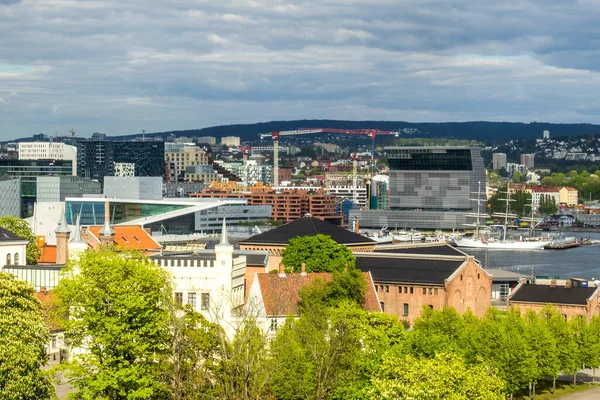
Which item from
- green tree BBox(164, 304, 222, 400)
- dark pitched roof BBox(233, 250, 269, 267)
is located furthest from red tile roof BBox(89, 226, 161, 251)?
green tree BBox(164, 304, 222, 400)

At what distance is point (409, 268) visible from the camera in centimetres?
6606

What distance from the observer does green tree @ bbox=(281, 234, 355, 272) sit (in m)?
62.4

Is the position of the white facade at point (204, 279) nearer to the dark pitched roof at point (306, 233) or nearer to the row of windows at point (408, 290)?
the row of windows at point (408, 290)

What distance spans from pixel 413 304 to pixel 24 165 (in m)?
134

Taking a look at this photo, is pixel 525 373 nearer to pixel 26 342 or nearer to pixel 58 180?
pixel 26 342

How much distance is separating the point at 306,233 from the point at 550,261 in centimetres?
7394

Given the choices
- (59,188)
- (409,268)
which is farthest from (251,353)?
(59,188)

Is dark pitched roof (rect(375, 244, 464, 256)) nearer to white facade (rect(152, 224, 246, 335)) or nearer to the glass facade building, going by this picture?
white facade (rect(152, 224, 246, 335))

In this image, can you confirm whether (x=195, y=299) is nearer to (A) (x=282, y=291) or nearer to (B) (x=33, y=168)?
(A) (x=282, y=291)

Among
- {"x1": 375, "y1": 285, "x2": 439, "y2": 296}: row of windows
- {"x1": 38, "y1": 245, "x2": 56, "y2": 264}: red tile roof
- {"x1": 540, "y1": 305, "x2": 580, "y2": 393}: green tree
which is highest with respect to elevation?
{"x1": 38, "y1": 245, "x2": 56, "y2": 264}: red tile roof

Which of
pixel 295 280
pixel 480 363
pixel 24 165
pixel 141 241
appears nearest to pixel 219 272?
pixel 295 280

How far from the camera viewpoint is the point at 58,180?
16538 centimetres

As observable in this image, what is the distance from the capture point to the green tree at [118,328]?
124 ft

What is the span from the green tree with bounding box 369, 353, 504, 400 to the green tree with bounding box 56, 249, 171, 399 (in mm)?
6503
